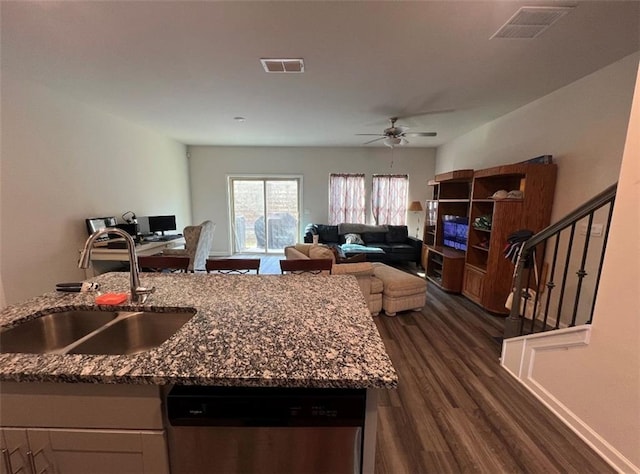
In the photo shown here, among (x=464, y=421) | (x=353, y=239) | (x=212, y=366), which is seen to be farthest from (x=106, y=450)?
(x=353, y=239)

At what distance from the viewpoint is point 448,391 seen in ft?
6.90

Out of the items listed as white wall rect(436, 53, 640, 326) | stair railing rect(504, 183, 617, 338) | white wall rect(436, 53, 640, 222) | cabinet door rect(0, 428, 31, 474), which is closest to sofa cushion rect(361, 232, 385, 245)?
white wall rect(436, 53, 640, 222)

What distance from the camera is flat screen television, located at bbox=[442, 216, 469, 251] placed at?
171 inches

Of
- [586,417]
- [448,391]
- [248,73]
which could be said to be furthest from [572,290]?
[248,73]

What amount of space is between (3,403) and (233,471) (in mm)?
761

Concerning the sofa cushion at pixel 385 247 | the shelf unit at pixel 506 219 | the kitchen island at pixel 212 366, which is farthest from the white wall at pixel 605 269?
the sofa cushion at pixel 385 247

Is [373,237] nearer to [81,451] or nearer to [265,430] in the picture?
[265,430]

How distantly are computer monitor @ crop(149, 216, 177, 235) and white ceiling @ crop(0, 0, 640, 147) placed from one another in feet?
6.10

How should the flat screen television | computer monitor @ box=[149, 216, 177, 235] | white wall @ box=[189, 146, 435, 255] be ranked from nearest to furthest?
the flat screen television → computer monitor @ box=[149, 216, 177, 235] → white wall @ box=[189, 146, 435, 255]

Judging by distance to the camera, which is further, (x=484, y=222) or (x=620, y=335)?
(x=484, y=222)

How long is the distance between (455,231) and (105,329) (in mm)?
4788

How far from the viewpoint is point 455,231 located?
4617 millimetres

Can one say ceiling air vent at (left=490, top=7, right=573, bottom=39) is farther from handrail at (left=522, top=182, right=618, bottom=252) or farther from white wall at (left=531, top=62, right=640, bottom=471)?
handrail at (left=522, top=182, right=618, bottom=252)

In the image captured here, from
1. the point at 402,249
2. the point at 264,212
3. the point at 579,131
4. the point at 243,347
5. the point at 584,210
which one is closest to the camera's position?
the point at 243,347
